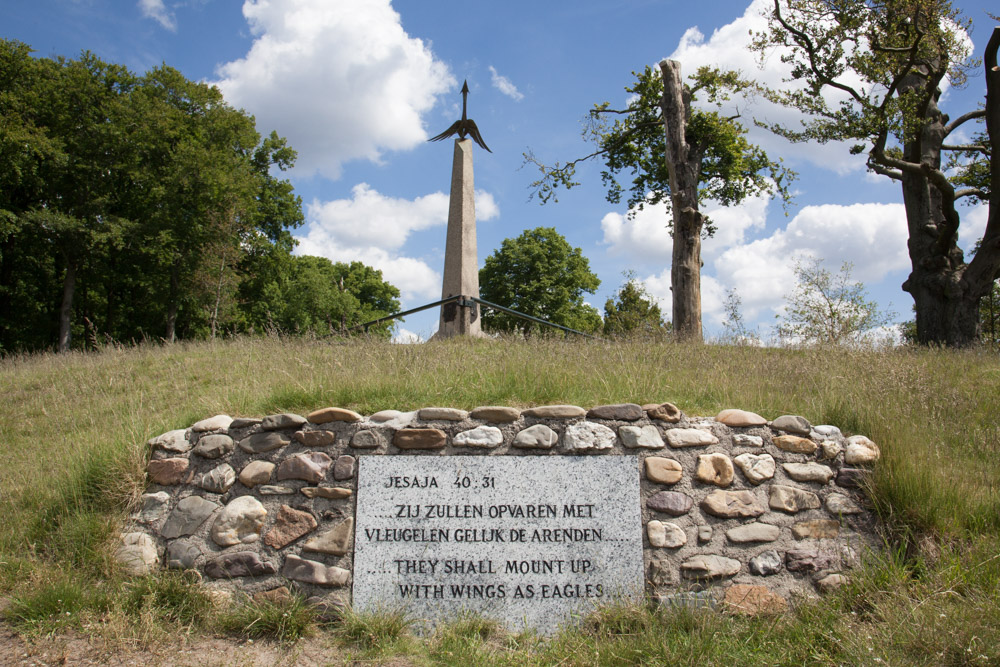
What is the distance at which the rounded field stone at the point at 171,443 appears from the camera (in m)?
4.73

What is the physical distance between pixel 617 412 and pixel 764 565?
1.42 m

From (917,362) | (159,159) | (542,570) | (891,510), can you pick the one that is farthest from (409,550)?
(159,159)

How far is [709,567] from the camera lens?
419 cm

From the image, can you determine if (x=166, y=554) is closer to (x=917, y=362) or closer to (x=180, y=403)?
(x=180, y=403)

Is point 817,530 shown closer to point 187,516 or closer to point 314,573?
point 314,573

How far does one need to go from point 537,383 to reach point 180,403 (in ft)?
14.6

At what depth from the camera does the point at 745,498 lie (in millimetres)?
4426

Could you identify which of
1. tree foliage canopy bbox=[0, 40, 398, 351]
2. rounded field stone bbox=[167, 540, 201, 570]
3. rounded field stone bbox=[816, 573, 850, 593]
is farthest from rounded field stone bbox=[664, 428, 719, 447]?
tree foliage canopy bbox=[0, 40, 398, 351]

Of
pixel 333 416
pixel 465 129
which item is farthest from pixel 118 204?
pixel 333 416

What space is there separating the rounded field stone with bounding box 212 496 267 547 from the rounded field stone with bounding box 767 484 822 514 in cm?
364

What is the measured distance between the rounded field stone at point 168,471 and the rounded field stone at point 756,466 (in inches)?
162

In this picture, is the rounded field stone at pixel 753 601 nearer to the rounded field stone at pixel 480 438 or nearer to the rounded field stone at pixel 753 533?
the rounded field stone at pixel 753 533

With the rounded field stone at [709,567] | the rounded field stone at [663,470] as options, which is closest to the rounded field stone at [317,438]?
the rounded field stone at [663,470]

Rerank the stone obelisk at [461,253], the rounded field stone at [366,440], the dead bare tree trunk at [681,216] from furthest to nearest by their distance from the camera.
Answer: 1. the dead bare tree trunk at [681,216]
2. the stone obelisk at [461,253]
3. the rounded field stone at [366,440]
